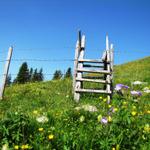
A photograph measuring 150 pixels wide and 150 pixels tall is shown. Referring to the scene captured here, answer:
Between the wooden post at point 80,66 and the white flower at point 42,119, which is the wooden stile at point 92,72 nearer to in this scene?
the wooden post at point 80,66

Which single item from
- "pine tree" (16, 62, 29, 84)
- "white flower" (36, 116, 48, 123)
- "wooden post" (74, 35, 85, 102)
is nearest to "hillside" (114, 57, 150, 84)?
"wooden post" (74, 35, 85, 102)

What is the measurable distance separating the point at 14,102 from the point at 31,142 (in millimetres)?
6707

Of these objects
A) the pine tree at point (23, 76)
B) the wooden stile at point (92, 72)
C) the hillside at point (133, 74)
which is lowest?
the wooden stile at point (92, 72)

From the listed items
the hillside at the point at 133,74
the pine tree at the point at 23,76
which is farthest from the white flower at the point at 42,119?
the hillside at the point at 133,74

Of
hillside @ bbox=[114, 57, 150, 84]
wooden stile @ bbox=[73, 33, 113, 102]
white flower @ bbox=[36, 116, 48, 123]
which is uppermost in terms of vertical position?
hillside @ bbox=[114, 57, 150, 84]

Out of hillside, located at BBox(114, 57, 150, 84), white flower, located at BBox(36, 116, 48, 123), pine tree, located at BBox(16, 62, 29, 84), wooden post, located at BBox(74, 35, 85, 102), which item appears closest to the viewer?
white flower, located at BBox(36, 116, 48, 123)

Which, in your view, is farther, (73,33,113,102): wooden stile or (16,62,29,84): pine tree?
(16,62,29,84): pine tree

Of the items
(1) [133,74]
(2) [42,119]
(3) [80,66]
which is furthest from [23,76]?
(2) [42,119]

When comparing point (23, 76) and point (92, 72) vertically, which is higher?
point (23, 76)

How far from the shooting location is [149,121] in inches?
333

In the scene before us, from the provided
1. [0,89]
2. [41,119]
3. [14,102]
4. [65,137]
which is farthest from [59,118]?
[0,89]

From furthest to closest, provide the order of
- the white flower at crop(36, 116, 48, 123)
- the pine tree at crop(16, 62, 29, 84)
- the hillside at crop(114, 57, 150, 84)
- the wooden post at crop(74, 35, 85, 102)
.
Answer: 1. the pine tree at crop(16, 62, 29, 84)
2. the hillside at crop(114, 57, 150, 84)
3. the wooden post at crop(74, 35, 85, 102)
4. the white flower at crop(36, 116, 48, 123)

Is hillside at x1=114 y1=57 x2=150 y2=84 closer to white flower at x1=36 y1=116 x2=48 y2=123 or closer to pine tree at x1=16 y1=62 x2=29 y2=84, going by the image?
pine tree at x1=16 y1=62 x2=29 y2=84

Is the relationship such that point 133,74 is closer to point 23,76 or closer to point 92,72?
point 92,72
